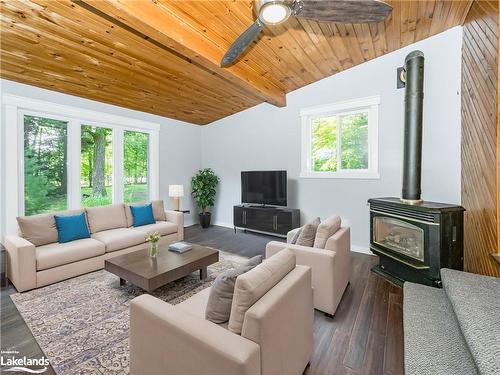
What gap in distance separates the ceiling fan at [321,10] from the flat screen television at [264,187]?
302cm

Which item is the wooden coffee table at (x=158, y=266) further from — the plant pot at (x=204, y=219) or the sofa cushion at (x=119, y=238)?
the plant pot at (x=204, y=219)

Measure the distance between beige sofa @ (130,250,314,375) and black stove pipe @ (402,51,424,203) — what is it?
7.79 ft

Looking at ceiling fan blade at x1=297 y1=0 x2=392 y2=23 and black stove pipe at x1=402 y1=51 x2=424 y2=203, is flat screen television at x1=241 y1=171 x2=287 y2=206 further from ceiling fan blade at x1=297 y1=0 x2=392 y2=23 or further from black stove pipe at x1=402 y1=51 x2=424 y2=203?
ceiling fan blade at x1=297 y1=0 x2=392 y2=23

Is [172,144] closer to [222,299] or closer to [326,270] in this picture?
[326,270]

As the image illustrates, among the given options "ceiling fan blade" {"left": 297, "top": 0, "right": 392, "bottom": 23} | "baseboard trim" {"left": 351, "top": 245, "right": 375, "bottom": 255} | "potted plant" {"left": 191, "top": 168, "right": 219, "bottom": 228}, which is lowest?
"baseboard trim" {"left": 351, "top": 245, "right": 375, "bottom": 255}

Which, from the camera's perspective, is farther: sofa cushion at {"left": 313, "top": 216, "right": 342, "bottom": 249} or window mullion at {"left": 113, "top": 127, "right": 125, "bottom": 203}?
window mullion at {"left": 113, "top": 127, "right": 125, "bottom": 203}

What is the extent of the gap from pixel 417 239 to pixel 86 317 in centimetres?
362

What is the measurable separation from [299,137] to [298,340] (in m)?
3.98

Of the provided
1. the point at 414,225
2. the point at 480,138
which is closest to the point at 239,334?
the point at 414,225

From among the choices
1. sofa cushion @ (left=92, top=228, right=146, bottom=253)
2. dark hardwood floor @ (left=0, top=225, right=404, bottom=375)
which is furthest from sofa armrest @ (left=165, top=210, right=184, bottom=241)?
dark hardwood floor @ (left=0, top=225, right=404, bottom=375)

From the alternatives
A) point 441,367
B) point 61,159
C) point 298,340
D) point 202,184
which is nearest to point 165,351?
point 298,340

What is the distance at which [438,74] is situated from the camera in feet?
11.5

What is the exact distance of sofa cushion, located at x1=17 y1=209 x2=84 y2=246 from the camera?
3066 mm

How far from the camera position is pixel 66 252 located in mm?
3016
